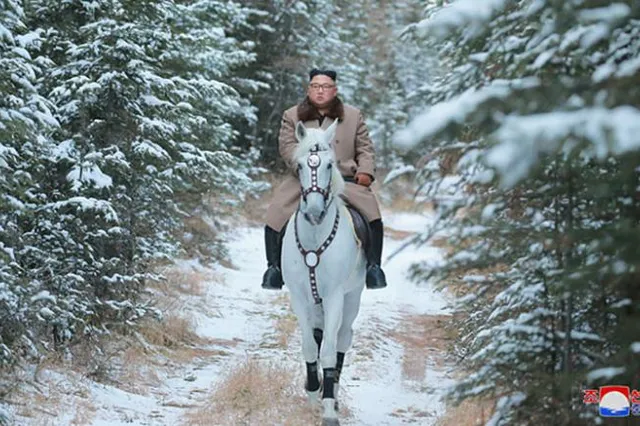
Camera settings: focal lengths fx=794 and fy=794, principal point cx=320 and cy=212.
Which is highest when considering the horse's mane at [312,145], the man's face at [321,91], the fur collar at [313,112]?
the man's face at [321,91]

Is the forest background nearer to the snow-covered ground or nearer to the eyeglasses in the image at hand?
the snow-covered ground

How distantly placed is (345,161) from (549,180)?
13.6ft

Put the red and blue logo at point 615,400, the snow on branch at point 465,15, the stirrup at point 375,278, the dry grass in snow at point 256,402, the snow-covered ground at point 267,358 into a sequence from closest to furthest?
the snow on branch at point 465,15, the red and blue logo at point 615,400, the dry grass in snow at point 256,402, the snow-covered ground at point 267,358, the stirrup at point 375,278

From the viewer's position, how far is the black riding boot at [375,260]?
7527 mm

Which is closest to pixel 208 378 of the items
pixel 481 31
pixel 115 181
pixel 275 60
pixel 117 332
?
pixel 117 332

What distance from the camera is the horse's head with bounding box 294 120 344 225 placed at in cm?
644

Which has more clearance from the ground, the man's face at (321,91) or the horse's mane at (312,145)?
the man's face at (321,91)

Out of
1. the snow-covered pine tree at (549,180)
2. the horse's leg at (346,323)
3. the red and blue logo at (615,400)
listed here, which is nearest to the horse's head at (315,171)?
the horse's leg at (346,323)

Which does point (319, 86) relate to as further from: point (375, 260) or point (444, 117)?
point (444, 117)

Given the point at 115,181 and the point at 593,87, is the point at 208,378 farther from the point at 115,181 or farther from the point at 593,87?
the point at 593,87

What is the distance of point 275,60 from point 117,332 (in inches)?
611

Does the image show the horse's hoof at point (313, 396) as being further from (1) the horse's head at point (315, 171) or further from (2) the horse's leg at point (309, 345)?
(1) the horse's head at point (315, 171)

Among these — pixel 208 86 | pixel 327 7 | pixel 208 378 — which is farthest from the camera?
pixel 327 7

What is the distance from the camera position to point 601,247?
2.89 meters
